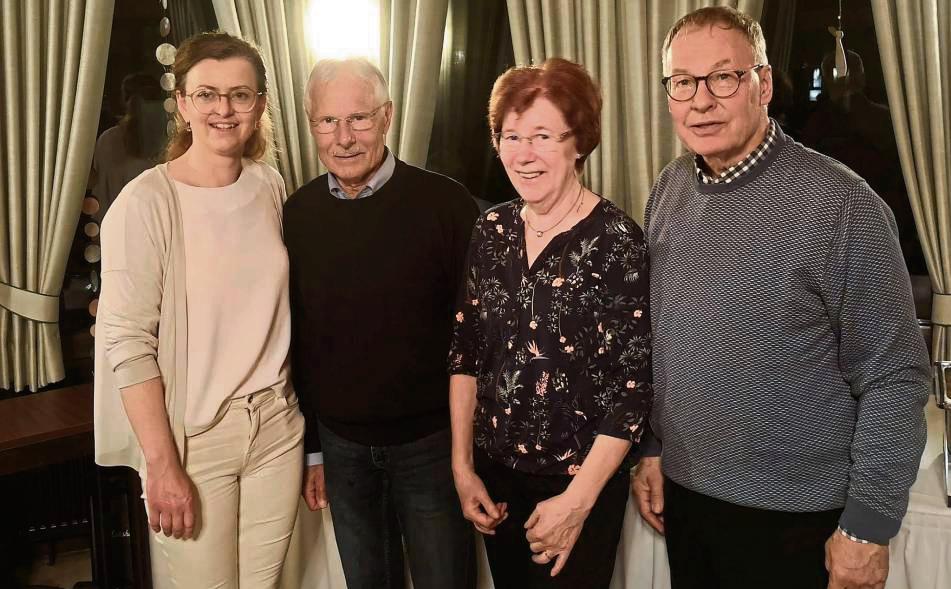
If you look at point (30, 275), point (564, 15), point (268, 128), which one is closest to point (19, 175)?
point (30, 275)

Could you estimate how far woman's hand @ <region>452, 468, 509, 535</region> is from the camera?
163 cm

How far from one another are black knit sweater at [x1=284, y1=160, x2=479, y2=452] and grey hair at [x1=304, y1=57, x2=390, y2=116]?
19cm

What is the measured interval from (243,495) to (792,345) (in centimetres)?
119

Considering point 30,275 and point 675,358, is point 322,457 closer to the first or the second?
point 675,358

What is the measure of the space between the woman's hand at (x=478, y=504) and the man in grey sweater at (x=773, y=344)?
0.38 metres

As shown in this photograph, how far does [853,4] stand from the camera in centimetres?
242

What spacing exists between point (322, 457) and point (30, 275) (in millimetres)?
1489

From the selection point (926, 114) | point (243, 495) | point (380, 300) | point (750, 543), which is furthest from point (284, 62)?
point (750, 543)

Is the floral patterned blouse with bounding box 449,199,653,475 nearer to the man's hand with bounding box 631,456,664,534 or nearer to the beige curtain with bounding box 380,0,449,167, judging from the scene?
the man's hand with bounding box 631,456,664,534

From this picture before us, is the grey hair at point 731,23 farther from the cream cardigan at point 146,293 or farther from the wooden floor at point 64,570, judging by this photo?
the wooden floor at point 64,570

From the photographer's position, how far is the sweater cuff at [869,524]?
131 cm

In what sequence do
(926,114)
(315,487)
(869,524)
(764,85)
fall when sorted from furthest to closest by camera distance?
(926,114)
(315,487)
(764,85)
(869,524)

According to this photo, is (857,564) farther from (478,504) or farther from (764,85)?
(764,85)

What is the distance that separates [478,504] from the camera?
64.8 inches
